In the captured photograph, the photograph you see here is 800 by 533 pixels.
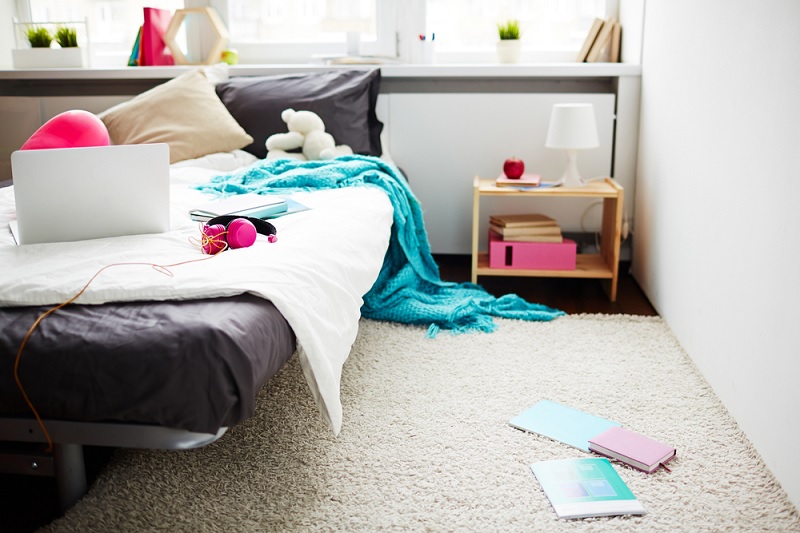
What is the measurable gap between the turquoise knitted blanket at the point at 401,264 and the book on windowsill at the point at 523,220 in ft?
1.06

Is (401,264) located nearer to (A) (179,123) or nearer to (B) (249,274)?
(A) (179,123)

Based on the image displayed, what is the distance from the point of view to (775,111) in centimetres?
164

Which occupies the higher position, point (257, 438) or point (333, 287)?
point (333, 287)

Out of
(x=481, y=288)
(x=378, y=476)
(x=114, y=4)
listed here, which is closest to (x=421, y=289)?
(x=481, y=288)

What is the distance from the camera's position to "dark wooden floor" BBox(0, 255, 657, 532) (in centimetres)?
149

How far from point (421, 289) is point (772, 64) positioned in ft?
4.73

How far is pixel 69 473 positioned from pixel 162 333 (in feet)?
1.37

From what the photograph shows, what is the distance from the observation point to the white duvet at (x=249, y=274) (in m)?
1.40

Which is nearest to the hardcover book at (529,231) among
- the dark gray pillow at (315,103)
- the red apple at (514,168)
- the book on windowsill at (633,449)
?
the red apple at (514,168)

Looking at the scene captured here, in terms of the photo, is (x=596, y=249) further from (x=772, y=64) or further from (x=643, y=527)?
(x=643, y=527)

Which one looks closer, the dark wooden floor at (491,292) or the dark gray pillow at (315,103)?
the dark wooden floor at (491,292)

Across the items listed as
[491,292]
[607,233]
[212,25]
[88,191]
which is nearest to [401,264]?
[491,292]

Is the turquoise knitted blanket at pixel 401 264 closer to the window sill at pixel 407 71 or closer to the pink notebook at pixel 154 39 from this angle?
the window sill at pixel 407 71

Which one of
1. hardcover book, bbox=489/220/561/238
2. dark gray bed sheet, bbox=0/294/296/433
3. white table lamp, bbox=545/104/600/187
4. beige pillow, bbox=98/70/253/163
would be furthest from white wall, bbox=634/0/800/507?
beige pillow, bbox=98/70/253/163
